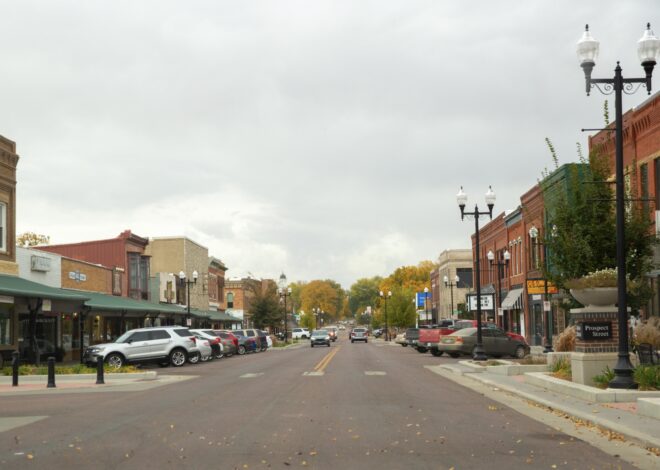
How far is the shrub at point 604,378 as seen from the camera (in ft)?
56.1

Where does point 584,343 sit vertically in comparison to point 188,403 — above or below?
above

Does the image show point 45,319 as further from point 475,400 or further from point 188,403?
point 475,400

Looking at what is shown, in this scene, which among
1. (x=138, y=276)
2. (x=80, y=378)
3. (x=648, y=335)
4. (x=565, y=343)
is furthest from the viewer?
(x=138, y=276)

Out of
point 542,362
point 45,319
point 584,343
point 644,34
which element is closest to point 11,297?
point 45,319

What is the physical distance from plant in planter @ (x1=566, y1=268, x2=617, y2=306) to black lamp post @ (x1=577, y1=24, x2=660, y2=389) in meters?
1.54

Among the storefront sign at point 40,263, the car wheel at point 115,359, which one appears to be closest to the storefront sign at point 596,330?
the car wheel at point 115,359

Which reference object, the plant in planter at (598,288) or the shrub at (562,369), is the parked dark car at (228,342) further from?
the plant in planter at (598,288)

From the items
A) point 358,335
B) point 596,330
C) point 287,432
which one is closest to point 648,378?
point 596,330

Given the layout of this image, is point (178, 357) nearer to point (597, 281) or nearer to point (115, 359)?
point (115, 359)

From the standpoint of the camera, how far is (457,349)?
38781mm

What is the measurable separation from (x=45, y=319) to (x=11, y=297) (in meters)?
8.10

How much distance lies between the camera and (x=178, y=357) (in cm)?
3597

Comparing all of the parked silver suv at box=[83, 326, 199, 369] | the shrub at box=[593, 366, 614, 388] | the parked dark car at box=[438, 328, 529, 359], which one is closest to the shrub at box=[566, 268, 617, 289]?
the shrub at box=[593, 366, 614, 388]

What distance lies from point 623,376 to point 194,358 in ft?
83.3
